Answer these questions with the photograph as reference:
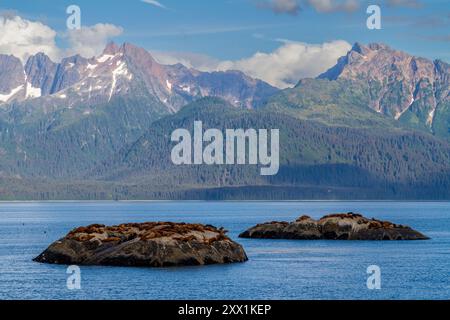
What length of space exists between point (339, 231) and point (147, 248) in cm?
7134

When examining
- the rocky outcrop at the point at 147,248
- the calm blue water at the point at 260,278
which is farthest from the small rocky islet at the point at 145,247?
the calm blue water at the point at 260,278

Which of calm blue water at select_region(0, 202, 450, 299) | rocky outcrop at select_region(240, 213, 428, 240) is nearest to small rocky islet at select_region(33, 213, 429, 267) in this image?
calm blue water at select_region(0, 202, 450, 299)

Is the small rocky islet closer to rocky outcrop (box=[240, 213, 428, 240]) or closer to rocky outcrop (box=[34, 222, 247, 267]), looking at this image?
rocky outcrop (box=[34, 222, 247, 267])

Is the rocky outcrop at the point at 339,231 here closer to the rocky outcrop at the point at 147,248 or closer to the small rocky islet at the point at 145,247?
the small rocky islet at the point at 145,247

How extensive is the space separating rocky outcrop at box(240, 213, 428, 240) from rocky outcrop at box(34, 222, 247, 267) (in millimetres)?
56525

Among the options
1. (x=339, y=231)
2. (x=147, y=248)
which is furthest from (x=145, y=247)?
(x=339, y=231)

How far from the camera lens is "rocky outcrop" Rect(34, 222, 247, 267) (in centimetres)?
11619

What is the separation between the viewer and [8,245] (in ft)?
553

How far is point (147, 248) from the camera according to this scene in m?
117

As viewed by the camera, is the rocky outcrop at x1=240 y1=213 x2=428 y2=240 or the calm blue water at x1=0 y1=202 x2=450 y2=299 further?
the rocky outcrop at x1=240 y1=213 x2=428 y2=240

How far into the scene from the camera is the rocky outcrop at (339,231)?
590ft

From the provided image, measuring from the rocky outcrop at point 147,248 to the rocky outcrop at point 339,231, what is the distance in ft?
185
